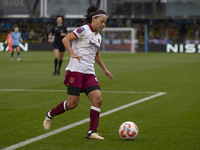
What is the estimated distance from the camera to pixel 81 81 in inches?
268

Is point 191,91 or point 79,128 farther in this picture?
point 191,91

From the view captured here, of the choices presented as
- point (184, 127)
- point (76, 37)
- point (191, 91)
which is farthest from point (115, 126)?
point (191, 91)

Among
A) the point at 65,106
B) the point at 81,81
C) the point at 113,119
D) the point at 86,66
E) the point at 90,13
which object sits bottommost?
the point at 113,119

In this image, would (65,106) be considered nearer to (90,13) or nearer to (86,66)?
(86,66)

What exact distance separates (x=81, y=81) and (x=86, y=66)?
0.23m

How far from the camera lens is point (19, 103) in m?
10.6

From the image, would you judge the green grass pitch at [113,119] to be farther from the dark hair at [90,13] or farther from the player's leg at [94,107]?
the dark hair at [90,13]

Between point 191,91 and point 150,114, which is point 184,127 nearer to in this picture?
point 150,114

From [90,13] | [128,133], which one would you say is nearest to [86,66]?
[90,13]

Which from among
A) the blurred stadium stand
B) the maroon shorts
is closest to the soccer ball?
the maroon shorts

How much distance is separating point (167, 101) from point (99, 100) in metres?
4.64

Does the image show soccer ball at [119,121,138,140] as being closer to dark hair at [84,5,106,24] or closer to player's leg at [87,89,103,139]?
player's leg at [87,89,103,139]

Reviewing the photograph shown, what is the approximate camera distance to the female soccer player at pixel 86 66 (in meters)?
6.75

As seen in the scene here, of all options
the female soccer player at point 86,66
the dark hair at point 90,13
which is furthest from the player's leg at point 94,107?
the dark hair at point 90,13
